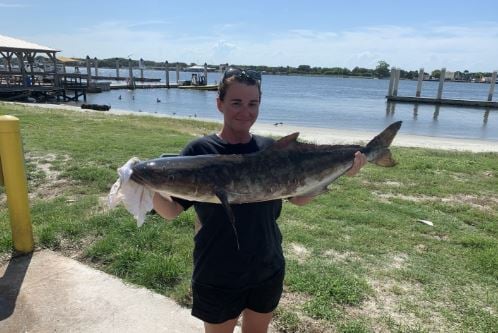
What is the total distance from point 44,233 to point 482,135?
3270cm

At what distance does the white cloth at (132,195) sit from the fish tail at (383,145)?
1.76 meters

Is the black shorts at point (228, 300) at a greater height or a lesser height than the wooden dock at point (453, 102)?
greater

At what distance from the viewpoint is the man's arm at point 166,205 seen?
257 centimetres

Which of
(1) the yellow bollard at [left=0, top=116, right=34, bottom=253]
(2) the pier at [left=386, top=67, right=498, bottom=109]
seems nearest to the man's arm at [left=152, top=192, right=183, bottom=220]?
(1) the yellow bollard at [left=0, top=116, right=34, bottom=253]

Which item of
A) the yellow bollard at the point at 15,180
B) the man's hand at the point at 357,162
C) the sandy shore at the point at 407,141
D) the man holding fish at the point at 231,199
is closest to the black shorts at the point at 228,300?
the man holding fish at the point at 231,199

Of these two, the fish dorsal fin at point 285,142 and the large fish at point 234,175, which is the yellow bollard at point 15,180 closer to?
the large fish at point 234,175

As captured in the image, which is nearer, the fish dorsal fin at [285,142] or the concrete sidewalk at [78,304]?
the fish dorsal fin at [285,142]

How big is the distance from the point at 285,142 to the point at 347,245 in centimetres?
315

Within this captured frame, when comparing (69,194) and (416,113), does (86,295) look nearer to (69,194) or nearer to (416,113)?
(69,194)

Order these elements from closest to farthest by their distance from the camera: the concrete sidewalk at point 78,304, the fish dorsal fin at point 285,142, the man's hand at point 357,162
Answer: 1. the fish dorsal fin at point 285,142
2. the man's hand at point 357,162
3. the concrete sidewalk at point 78,304

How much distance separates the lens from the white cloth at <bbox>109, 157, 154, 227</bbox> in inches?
97.0

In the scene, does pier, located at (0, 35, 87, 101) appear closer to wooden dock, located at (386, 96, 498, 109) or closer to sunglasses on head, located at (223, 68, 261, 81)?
sunglasses on head, located at (223, 68, 261, 81)

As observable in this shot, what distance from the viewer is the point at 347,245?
5500 mm

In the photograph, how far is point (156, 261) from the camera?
4.68 m
